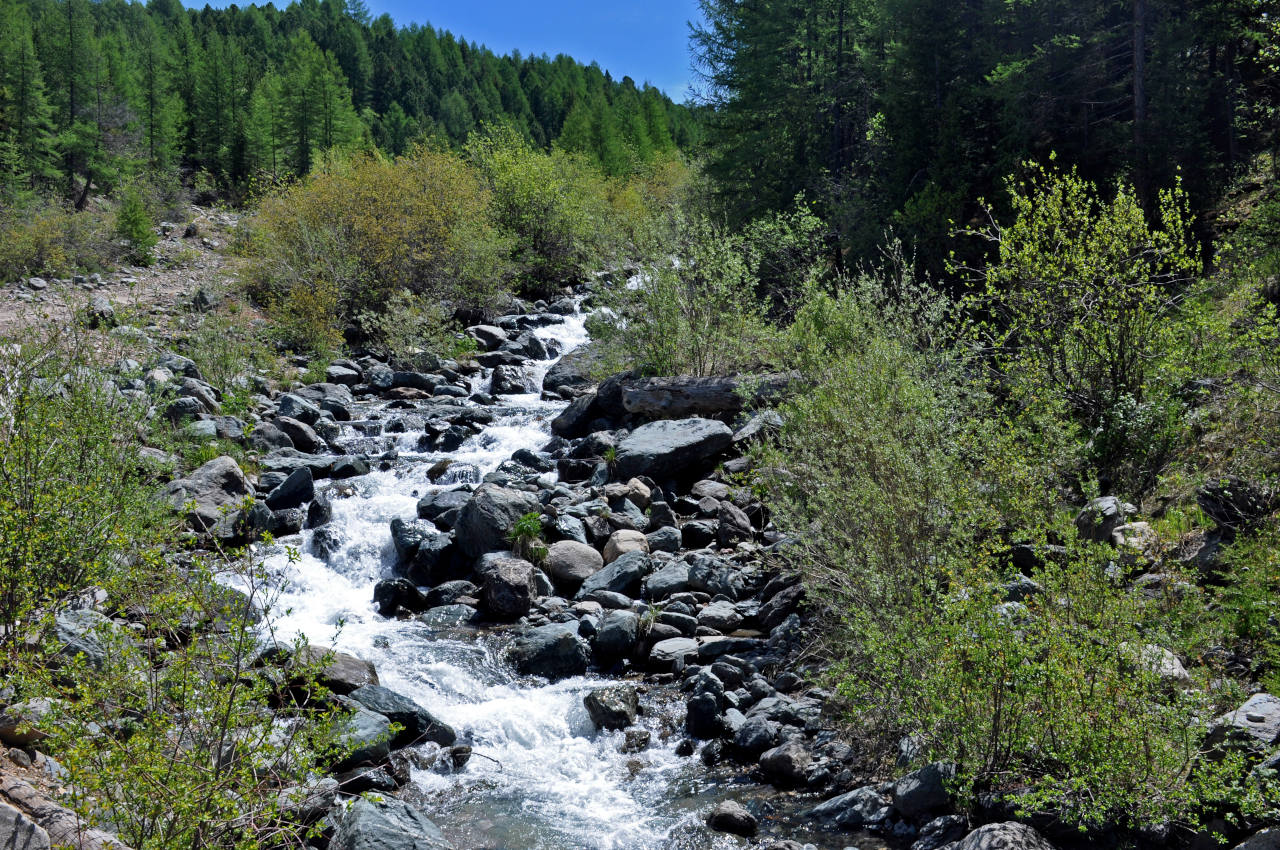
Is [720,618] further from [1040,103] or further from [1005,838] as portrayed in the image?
[1040,103]

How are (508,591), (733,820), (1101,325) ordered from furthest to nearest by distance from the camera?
(508,591)
(1101,325)
(733,820)

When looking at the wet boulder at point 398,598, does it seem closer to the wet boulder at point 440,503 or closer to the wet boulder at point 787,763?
the wet boulder at point 440,503

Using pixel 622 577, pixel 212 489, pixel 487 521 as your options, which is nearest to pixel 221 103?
pixel 212 489

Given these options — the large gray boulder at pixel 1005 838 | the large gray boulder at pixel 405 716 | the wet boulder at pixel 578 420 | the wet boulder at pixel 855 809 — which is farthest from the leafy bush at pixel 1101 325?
the wet boulder at pixel 578 420

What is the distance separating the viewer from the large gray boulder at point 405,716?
7371mm

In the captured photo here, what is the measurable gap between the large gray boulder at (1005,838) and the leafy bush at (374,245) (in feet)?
63.3

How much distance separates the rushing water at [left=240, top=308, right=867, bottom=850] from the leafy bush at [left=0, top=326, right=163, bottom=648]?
4.64 ft

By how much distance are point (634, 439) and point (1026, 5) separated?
41.2 ft

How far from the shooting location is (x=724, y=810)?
6.35 m

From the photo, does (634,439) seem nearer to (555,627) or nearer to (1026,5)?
(555,627)

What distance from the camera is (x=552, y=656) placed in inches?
351

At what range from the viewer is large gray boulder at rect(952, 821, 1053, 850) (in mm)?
4852

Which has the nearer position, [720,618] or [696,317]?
[720,618]

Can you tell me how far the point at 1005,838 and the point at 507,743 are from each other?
4498 millimetres
